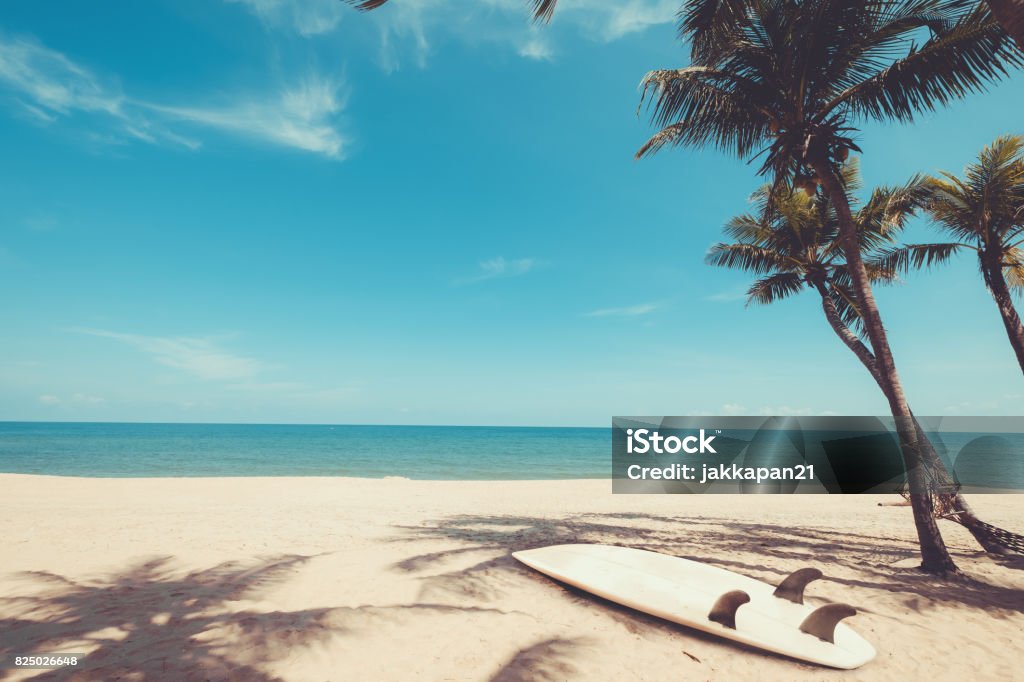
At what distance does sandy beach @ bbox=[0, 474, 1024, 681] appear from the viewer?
11.9 feet

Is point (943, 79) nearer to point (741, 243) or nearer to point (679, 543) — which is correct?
point (741, 243)

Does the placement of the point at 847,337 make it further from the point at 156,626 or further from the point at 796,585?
the point at 156,626

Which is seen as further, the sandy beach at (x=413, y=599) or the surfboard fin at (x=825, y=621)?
the surfboard fin at (x=825, y=621)

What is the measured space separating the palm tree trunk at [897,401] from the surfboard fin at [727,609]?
3437 mm

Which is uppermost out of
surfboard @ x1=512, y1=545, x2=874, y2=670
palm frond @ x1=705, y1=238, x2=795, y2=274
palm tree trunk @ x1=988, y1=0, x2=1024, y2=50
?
palm frond @ x1=705, y1=238, x2=795, y2=274

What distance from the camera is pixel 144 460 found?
31141 millimetres

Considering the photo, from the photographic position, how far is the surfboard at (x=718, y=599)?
3.92m

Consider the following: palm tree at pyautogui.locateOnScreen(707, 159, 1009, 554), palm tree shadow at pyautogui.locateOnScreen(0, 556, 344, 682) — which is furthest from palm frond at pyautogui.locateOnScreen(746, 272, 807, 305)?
palm tree shadow at pyautogui.locateOnScreen(0, 556, 344, 682)

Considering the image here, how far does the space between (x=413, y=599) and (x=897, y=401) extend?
6674 mm

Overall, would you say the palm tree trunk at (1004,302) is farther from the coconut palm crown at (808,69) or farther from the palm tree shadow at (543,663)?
the palm tree shadow at (543,663)

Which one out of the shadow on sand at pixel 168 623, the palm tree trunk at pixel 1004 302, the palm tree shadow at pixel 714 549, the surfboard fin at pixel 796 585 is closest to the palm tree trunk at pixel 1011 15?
the surfboard fin at pixel 796 585

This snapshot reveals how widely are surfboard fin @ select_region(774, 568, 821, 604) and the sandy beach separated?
504 mm

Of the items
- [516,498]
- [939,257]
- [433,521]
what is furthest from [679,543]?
[939,257]

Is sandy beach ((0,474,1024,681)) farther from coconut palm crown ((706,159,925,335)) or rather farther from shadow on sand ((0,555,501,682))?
coconut palm crown ((706,159,925,335))
